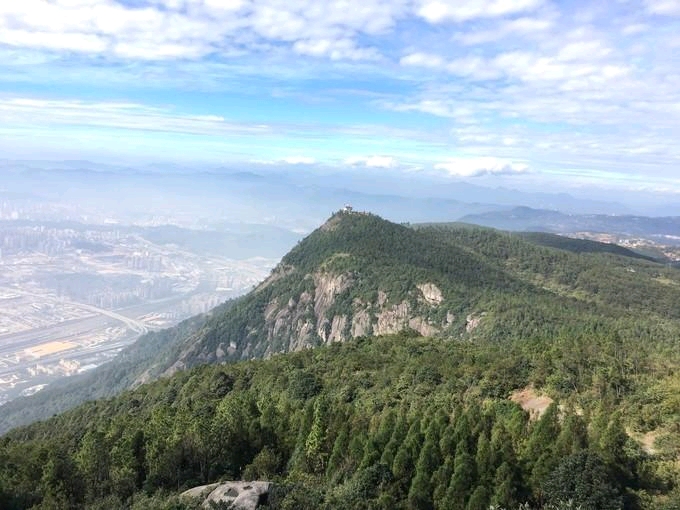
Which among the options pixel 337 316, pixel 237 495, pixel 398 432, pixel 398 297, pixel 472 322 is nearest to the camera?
pixel 237 495

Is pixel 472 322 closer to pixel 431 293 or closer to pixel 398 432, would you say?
pixel 431 293

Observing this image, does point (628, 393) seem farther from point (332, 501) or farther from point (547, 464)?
point (332, 501)

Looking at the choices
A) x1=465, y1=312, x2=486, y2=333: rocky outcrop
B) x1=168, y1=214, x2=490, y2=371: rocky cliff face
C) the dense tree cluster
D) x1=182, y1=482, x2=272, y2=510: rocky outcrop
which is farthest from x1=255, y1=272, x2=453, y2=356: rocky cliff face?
x1=182, y1=482, x2=272, y2=510: rocky outcrop

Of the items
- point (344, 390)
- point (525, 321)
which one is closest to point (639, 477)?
point (344, 390)

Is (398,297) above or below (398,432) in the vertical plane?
below

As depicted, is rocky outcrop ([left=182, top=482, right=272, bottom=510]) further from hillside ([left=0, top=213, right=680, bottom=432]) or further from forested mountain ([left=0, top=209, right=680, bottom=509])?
hillside ([left=0, top=213, right=680, bottom=432])

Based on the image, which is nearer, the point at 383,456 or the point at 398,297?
the point at 383,456

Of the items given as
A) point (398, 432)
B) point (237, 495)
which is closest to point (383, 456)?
point (398, 432)
